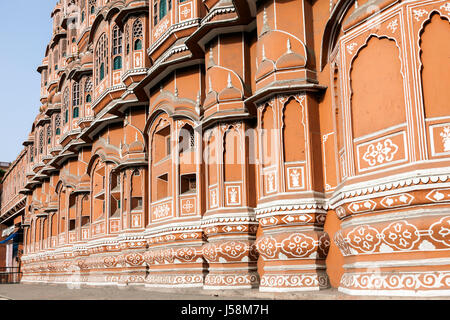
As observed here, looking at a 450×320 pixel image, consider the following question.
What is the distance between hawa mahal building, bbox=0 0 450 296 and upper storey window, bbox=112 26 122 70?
55 millimetres

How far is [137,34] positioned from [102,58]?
3.30m

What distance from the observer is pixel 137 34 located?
61.5 ft

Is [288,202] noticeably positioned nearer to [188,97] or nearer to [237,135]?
[237,135]

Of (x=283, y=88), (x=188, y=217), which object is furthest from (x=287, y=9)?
(x=188, y=217)

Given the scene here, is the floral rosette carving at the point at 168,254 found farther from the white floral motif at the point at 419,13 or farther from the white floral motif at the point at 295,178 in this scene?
the white floral motif at the point at 419,13

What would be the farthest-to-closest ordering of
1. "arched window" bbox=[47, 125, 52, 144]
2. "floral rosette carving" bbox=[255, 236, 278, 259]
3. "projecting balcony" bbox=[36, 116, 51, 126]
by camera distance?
1. "projecting balcony" bbox=[36, 116, 51, 126]
2. "arched window" bbox=[47, 125, 52, 144]
3. "floral rosette carving" bbox=[255, 236, 278, 259]

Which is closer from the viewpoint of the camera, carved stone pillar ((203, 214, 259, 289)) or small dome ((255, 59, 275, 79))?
small dome ((255, 59, 275, 79))

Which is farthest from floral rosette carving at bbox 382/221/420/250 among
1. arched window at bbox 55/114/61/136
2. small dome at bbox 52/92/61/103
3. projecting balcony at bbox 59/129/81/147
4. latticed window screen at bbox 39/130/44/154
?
latticed window screen at bbox 39/130/44/154

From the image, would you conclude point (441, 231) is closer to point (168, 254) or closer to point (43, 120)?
point (168, 254)

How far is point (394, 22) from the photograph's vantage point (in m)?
7.72

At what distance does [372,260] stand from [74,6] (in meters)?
26.8

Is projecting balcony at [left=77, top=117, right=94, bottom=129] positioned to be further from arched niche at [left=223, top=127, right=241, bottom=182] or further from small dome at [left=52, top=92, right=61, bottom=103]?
arched niche at [left=223, top=127, right=241, bottom=182]

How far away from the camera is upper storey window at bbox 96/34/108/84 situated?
20.9 metres

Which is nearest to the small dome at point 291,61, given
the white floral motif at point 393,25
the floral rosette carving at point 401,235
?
the white floral motif at point 393,25
